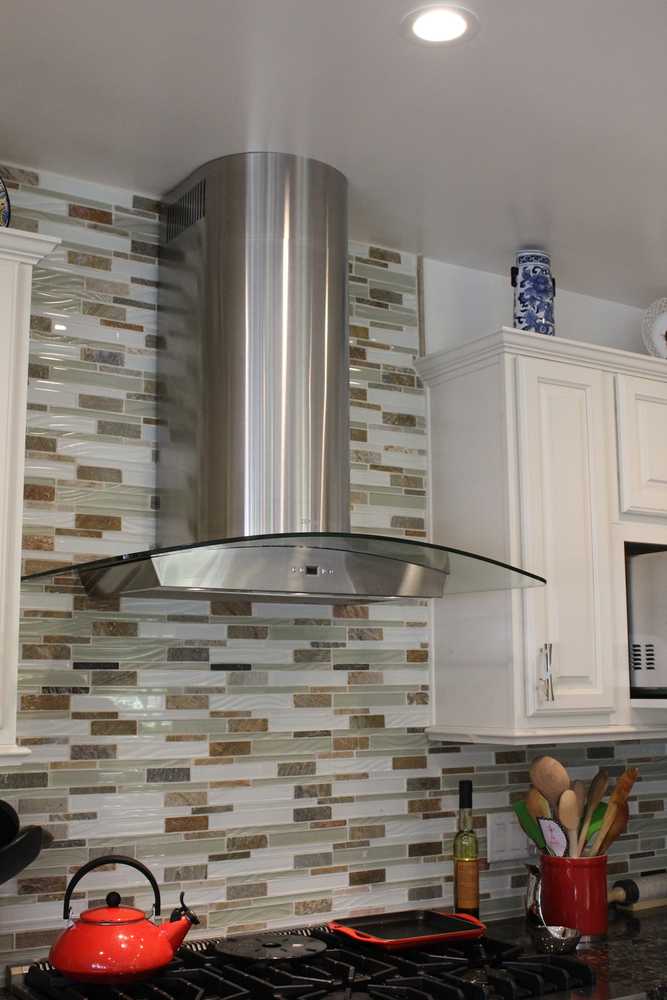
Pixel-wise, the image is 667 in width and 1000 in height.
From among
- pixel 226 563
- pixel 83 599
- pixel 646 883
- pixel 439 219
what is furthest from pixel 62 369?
pixel 646 883

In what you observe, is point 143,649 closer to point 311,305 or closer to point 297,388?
point 297,388

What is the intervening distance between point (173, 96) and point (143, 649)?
1.09 metres

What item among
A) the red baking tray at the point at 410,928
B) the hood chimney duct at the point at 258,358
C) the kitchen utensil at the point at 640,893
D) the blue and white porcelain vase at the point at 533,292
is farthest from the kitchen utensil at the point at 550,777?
the blue and white porcelain vase at the point at 533,292

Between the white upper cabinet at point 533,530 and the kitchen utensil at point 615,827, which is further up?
the white upper cabinet at point 533,530

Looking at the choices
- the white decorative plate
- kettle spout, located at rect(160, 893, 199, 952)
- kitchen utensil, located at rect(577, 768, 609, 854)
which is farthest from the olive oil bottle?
the white decorative plate

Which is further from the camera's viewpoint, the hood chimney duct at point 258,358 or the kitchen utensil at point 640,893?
the kitchen utensil at point 640,893

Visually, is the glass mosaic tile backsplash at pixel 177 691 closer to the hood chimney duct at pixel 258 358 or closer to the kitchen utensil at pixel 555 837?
the hood chimney duct at pixel 258 358

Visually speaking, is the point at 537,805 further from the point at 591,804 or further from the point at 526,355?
the point at 526,355

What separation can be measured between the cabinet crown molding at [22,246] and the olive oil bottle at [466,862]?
1.45 m

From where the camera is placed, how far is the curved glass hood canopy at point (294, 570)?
6.25 ft

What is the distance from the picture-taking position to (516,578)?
2.21 m

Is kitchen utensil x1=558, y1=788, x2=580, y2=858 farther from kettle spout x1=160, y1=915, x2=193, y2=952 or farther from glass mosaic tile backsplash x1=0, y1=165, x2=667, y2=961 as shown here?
kettle spout x1=160, y1=915, x2=193, y2=952

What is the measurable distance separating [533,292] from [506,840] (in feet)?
4.47

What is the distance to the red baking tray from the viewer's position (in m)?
2.22
